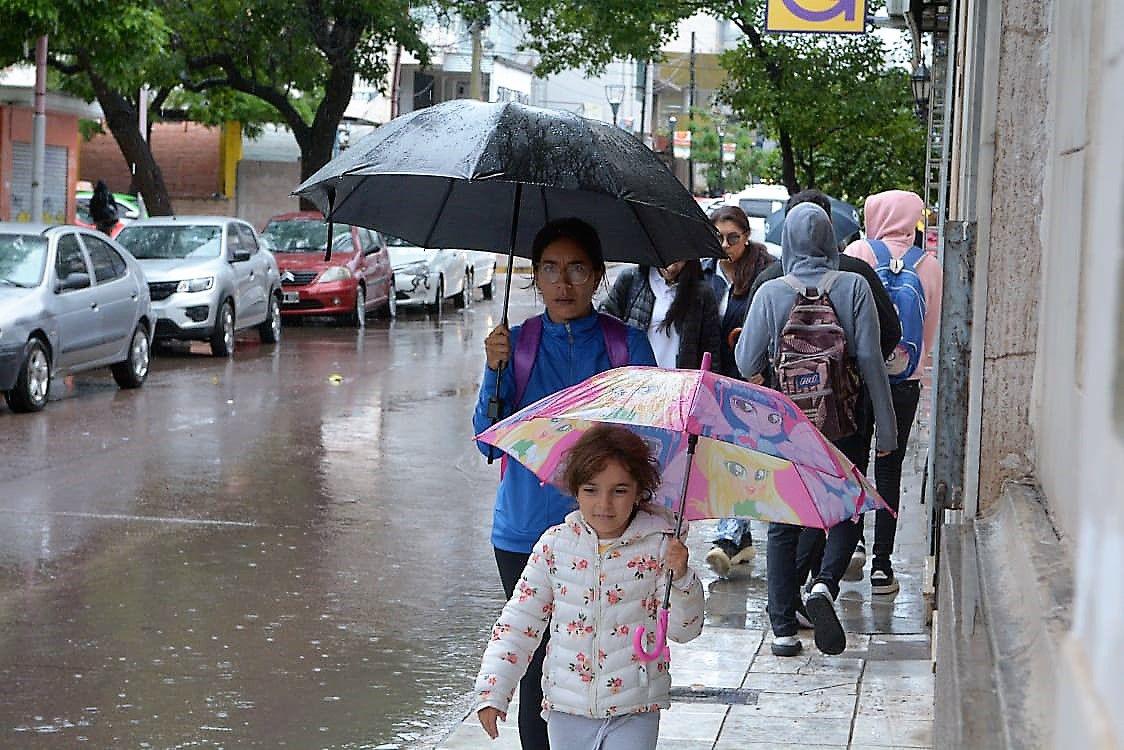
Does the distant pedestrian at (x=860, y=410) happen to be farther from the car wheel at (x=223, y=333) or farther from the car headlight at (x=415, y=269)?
the car headlight at (x=415, y=269)

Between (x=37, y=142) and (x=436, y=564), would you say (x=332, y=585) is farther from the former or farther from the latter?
(x=37, y=142)

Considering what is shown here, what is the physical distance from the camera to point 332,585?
884 cm

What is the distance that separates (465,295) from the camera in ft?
103

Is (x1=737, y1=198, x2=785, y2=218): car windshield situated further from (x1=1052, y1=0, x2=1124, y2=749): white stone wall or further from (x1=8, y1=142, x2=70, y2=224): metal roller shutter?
(x1=1052, y1=0, x2=1124, y2=749): white stone wall

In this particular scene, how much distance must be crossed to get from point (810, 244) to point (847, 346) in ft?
1.50

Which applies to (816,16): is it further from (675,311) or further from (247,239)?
(675,311)

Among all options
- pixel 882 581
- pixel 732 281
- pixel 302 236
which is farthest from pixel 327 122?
pixel 882 581

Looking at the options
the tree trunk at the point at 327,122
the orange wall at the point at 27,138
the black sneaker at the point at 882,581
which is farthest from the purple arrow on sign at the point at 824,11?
the orange wall at the point at 27,138

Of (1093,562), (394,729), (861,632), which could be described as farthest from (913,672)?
(1093,562)

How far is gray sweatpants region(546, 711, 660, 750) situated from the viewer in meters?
4.19

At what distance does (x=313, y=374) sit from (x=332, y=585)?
397 inches

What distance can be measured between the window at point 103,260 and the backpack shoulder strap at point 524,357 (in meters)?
12.0

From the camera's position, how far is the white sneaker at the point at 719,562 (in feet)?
29.0

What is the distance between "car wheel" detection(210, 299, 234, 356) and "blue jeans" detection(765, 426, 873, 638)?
13760 millimetres
